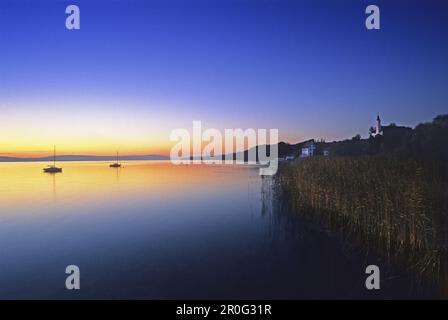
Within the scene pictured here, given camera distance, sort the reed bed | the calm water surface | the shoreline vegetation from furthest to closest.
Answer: the reed bed
the shoreline vegetation
the calm water surface

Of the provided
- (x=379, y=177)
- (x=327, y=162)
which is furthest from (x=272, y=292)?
(x=327, y=162)

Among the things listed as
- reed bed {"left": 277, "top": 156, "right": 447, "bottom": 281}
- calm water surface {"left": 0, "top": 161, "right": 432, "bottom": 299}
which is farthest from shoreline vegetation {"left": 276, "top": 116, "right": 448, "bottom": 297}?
calm water surface {"left": 0, "top": 161, "right": 432, "bottom": 299}

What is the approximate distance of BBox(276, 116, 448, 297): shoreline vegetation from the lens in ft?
22.6

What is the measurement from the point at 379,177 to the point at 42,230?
14.8 metres

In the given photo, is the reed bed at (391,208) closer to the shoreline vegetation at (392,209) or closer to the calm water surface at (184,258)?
the shoreline vegetation at (392,209)

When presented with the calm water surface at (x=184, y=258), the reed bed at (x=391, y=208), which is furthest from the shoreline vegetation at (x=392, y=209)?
the calm water surface at (x=184, y=258)

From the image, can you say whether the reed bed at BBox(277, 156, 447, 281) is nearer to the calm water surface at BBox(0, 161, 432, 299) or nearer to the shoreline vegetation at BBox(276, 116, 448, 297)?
the shoreline vegetation at BBox(276, 116, 448, 297)

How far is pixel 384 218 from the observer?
833cm

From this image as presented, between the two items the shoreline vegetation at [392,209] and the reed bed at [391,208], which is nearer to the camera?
the shoreline vegetation at [392,209]

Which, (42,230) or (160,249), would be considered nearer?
(160,249)

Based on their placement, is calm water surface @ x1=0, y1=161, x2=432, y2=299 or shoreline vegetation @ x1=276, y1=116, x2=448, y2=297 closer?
calm water surface @ x1=0, y1=161, x2=432, y2=299

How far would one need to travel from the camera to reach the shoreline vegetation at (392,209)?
271 inches

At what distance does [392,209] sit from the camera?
7996mm
